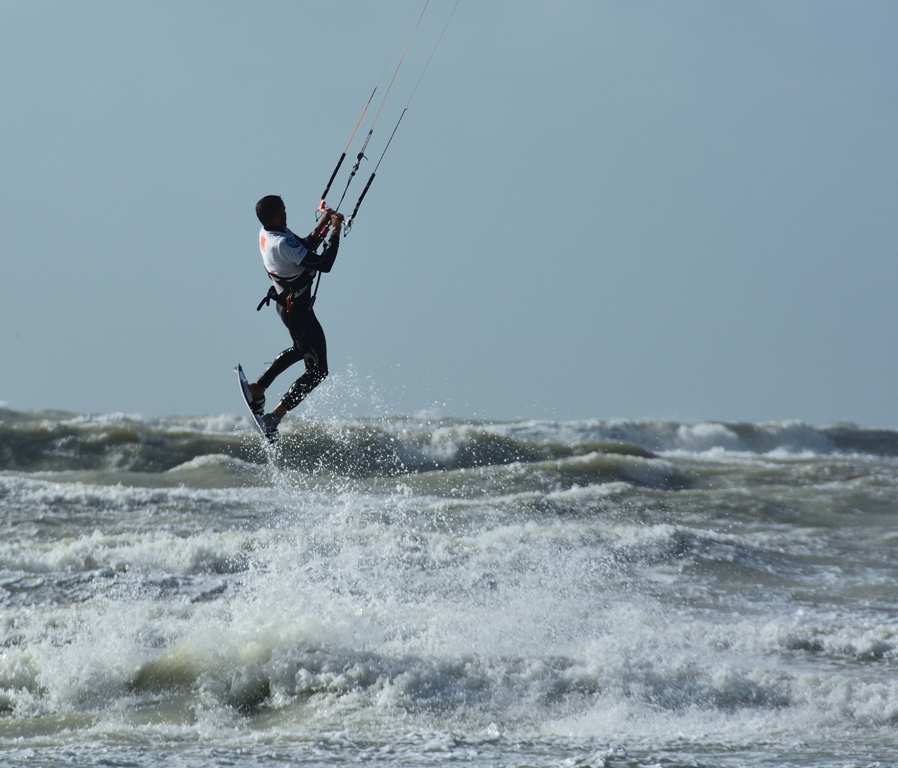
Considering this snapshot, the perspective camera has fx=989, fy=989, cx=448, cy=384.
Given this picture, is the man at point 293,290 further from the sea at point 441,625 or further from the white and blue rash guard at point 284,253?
the sea at point 441,625

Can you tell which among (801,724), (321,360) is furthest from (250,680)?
(801,724)

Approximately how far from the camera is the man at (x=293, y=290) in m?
7.97

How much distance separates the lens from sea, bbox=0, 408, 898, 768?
5.89 m

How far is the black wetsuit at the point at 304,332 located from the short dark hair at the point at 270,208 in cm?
41

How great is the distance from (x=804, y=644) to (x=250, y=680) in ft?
14.1

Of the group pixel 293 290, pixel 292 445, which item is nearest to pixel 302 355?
pixel 293 290

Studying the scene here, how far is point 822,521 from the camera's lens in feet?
44.4

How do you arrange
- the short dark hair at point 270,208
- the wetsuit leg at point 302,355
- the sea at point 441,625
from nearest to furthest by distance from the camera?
the sea at point 441,625
the short dark hair at point 270,208
the wetsuit leg at point 302,355

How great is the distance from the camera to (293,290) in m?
8.16

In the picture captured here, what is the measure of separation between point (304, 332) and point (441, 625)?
267 cm

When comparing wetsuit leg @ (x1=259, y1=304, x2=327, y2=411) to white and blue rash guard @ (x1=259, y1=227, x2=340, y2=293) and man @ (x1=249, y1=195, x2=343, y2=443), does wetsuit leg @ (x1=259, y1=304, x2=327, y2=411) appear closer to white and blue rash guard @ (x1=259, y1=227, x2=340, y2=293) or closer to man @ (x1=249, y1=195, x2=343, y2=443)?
man @ (x1=249, y1=195, x2=343, y2=443)

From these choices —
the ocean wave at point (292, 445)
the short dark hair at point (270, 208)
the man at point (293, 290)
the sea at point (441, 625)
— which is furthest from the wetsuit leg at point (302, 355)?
the ocean wave at point (292, 445)

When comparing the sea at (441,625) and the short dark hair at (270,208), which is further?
the short dark hair at (270,208)

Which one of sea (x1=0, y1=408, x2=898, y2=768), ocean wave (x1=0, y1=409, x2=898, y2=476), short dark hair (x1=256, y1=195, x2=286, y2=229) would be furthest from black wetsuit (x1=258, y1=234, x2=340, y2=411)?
ocean wave (x1=0, y1=409, x2=898, y2=476)
